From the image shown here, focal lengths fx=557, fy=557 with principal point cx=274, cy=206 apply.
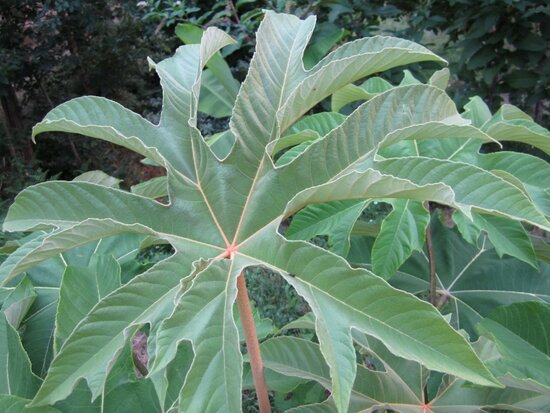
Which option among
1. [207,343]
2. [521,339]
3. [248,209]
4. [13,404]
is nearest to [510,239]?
[521,339]

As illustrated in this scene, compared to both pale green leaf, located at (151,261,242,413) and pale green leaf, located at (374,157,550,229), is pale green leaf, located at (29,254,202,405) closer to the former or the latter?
pale green leaf, located at (151,261,242,413)

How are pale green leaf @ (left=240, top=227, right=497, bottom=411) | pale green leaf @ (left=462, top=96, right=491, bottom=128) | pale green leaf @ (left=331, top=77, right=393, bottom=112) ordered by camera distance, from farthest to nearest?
pale green leaf @ (left=462, top=96, right=491, bottom=128)
pale green leaf @ (left=331, top=77, right=393, bottom=112)
pale green leaf @ (left=240, top=227, right=497, bottom=411)

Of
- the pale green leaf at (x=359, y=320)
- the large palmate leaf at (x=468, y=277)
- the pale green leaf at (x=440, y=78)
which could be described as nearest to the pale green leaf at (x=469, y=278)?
the large palmate leaf at (x=468, y=277)

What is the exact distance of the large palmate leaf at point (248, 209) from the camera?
0.51 metres

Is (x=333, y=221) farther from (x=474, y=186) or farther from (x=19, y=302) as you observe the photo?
(x=19, y=302)

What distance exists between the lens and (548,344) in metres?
0.74

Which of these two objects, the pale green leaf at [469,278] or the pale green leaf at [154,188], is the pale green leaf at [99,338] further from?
the pale green leaf at [469,278]

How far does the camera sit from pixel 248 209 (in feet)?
2.12

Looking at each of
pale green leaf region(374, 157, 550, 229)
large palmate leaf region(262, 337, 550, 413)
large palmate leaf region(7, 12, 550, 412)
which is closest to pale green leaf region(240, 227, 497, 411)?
large palmate leaf region(7, 12, 550, 412)

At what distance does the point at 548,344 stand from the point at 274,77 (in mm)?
503

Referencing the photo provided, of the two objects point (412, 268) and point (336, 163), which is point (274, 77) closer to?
point (336, 163)

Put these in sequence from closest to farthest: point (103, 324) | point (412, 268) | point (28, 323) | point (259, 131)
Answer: point (103, 324) < point (259, 131) < point (28, 323) < point (412, 268)

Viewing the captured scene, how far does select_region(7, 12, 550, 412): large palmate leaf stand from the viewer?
0.51 m

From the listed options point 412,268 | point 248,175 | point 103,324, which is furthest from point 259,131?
point 412,268
